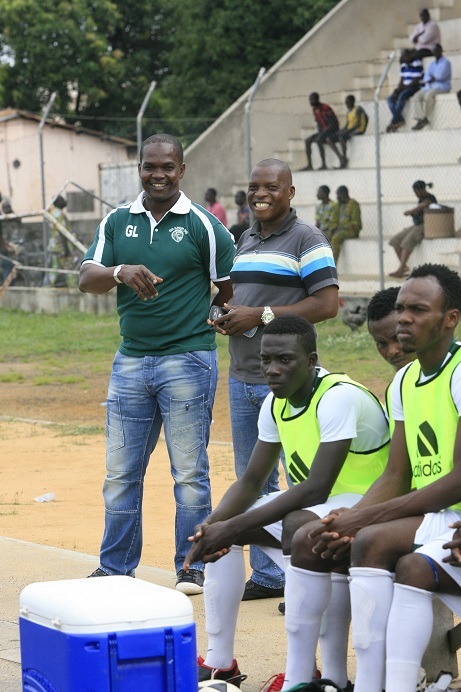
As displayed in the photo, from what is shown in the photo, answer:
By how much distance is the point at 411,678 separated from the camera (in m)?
3.91

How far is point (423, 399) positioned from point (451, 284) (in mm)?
412

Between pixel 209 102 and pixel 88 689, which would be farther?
pixel 209 102

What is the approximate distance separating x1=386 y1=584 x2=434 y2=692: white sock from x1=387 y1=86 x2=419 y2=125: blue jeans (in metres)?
17.3

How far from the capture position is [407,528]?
4137 mm

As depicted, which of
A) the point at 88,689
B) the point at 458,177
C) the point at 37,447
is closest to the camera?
the point at 88,689

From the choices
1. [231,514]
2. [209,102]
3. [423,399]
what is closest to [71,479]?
[231,514]

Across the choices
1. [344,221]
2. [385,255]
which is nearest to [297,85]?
[344,221]

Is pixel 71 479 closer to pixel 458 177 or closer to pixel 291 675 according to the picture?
pixel 291 675

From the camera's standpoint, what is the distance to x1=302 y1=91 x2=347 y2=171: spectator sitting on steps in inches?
803

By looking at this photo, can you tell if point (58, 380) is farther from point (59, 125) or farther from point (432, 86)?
point (59, 125)

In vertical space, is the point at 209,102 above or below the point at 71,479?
above

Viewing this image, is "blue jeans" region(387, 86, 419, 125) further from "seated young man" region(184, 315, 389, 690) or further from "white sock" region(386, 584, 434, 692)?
"white sock" region(386, 584, 434, 692)

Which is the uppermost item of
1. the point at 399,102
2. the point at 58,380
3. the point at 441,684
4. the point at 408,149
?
the point at 399,102

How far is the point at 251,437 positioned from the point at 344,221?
42.3 feet
